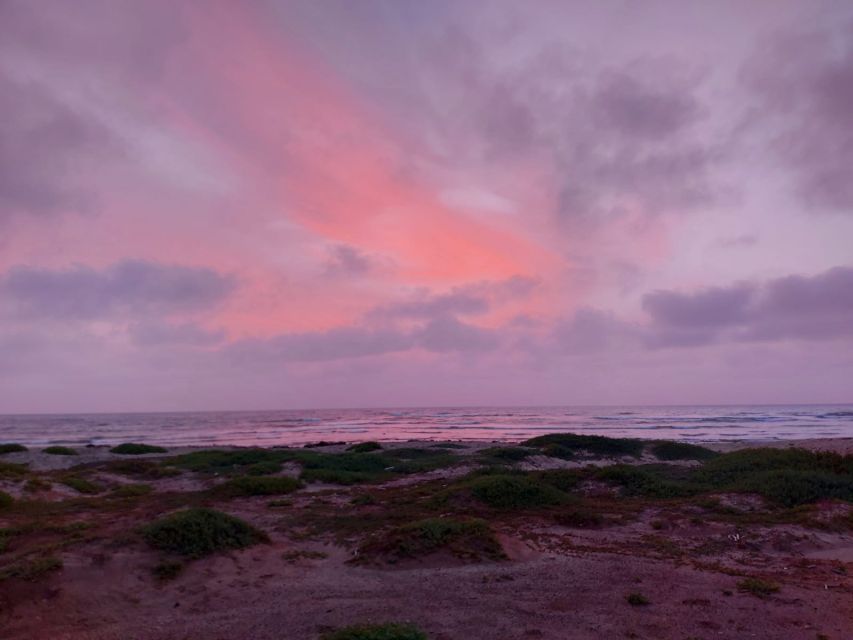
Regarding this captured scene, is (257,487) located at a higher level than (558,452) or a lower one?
higher

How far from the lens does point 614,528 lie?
14602 millimetres

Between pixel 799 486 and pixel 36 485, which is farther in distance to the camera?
pixel 36 485

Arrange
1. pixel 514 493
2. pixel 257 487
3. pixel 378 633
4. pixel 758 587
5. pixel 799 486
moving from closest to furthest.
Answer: pixel 378 633 → pixel 758 587 → pixel 514 493 → pixel 799 486 → pixel 257 487

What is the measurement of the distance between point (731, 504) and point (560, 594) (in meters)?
10.4

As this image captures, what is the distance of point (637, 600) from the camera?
28.6 feet

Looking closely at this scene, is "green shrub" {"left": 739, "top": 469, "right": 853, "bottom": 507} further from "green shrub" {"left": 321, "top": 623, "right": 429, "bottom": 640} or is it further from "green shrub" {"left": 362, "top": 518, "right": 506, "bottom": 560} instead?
"green shrub" {"left": 321, "top": 623, "right": 429, "bottom": 640}

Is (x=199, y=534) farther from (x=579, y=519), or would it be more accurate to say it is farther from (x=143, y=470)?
(x=143, y=470)

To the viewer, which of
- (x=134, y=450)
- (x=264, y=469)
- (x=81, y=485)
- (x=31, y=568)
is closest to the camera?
(x=31, y=568)

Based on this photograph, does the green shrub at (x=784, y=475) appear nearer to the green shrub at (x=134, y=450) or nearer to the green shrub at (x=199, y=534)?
the green shrub at (x=199, y=534)

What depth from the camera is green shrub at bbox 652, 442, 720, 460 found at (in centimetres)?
3528

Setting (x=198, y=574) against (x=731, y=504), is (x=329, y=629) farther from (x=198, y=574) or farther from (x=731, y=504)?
(x=731, y=504)

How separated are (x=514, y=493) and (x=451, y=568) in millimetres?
6626

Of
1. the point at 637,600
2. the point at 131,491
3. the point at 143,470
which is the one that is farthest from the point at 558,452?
the point at 637,600

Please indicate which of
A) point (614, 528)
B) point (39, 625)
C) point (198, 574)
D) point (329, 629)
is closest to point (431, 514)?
point (614, 528)
